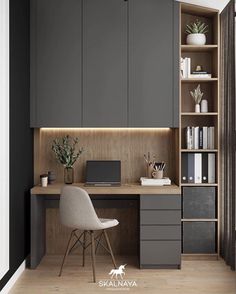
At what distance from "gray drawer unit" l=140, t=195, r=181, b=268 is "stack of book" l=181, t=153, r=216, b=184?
48cm

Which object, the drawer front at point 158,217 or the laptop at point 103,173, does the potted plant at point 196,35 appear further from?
the drawer front at point 158,217

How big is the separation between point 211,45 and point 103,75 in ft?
3.97

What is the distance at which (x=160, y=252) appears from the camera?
4602mm

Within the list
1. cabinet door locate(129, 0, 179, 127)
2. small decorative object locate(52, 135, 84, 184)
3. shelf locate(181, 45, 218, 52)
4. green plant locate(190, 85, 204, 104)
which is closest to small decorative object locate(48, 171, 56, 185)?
small decorative object locate(52, 135, 84, 184)

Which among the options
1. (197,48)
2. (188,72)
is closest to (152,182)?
(188,72)

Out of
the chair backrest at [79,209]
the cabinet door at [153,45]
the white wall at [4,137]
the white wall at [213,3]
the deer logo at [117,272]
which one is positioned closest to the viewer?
the white wall at [4,137]

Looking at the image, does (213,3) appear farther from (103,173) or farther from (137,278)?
(137,278)

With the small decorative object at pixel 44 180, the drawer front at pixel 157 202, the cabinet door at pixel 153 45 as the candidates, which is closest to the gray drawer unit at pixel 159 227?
the drawer front at pixel 157 202

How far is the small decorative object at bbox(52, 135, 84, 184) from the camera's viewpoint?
16.4 feet

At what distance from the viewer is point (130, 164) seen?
5.20m

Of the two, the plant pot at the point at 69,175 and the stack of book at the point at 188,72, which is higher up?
the stack of book at the point at 188,72

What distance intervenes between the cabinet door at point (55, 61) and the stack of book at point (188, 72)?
1.12m

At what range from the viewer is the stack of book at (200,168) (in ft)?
16.3

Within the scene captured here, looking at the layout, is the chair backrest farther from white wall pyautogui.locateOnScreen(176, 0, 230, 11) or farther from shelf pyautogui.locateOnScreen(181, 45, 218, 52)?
white wall pyautogui.locateOnScreen(176, 0, 230, 11)
